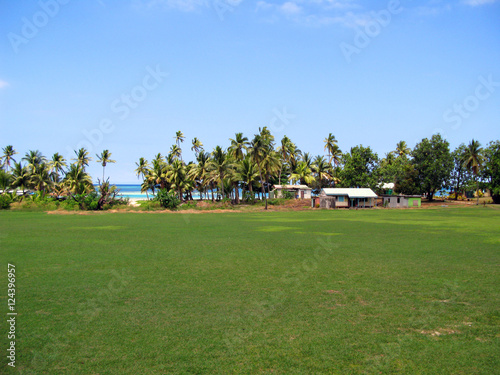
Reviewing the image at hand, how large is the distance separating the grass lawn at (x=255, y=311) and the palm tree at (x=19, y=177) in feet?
215

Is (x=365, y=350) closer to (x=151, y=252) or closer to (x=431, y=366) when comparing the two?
(x=431, y=366)

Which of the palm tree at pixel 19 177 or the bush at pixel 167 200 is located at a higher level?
the palm tree at pixel 19 177

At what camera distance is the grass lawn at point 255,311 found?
7.04 m

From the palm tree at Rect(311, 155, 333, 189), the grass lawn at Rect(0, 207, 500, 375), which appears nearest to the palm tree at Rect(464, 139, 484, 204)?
the palm tree at Rect(311, 155, 333, 189)

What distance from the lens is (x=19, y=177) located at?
7481 centimetres

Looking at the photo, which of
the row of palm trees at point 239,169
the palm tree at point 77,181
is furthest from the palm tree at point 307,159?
the palm tree at point 77,181

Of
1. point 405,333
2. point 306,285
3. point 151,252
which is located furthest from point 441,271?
point 151,252

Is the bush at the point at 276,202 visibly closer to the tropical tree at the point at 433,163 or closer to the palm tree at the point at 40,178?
the tropical tree at the point at 433,163

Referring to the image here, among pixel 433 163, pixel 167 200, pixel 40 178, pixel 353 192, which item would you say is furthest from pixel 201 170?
pixel 433 163

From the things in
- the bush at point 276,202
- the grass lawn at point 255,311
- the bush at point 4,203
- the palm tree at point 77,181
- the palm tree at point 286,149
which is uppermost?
the palm tree at point 286,149

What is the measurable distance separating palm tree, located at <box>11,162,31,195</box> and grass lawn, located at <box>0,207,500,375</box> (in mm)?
65637

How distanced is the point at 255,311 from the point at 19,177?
262 ft

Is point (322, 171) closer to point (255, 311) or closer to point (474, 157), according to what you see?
point (474, 157)

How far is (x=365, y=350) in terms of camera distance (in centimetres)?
743
